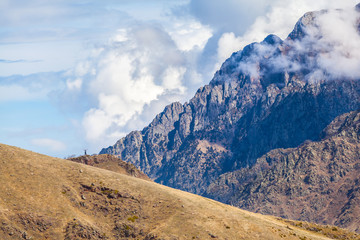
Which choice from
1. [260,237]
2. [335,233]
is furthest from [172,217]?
[335,233]

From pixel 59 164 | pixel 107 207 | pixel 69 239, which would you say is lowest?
pixel 69 239

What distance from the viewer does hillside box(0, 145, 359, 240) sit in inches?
4906

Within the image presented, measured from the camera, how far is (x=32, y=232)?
399ft

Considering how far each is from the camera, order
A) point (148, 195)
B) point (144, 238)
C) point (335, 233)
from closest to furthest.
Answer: point (144, 238)
point (148, 195)
point (335, 233)

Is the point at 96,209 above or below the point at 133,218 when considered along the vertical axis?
above

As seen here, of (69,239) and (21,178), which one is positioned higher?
(21,178)

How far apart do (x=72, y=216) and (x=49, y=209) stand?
5.34m

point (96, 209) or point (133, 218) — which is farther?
point (96, 209)

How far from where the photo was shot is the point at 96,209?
136750 millimetres

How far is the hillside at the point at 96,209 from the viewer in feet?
409

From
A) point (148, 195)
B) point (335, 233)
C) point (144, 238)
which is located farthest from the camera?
point (335, 233)

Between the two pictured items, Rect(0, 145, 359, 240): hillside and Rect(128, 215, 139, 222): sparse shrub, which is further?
Rect(128, 215, 139, 222): sparse shrub

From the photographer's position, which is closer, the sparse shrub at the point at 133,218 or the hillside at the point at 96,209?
the hillside at the point at 96,209

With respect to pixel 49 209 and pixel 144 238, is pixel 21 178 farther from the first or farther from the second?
pixel 144 238
